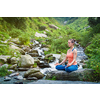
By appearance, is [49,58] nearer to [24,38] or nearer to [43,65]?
[43,65]

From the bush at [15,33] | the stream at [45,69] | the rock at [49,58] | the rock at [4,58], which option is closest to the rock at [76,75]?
the stream at [45,69]

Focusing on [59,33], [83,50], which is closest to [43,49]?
[59,33]

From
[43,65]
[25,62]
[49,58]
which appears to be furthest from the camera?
[49,58]

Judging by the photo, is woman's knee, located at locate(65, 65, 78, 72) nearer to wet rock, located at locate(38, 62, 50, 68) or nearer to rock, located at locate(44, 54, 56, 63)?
wet rock, located at locate(38, 62, 50, 68)

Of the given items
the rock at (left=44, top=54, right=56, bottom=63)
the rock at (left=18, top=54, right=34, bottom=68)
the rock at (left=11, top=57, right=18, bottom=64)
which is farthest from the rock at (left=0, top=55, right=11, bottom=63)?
the rock at (left=44, top=54, right=56, bottom=63)

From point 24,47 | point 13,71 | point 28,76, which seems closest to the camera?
point 28,76

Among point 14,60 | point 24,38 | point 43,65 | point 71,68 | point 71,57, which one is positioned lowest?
point 43,65

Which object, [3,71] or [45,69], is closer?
[3,71]

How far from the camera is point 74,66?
9.45 feet

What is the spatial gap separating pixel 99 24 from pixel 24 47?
408 centimetres

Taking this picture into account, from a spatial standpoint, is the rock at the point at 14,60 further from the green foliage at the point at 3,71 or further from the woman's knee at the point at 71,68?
the woman's knee at the point at 71,68

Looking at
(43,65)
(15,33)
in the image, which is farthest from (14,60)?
(15,33)
